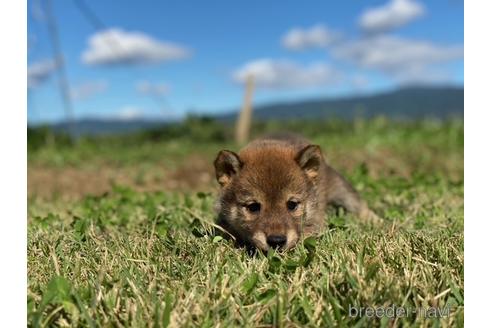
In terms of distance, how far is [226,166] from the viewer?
421 cm

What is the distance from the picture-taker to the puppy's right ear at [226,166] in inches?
161

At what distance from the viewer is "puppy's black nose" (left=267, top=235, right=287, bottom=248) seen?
3539mm

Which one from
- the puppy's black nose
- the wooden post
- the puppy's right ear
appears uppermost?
the wooden post

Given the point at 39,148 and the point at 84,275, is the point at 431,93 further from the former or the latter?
the point at 84,275

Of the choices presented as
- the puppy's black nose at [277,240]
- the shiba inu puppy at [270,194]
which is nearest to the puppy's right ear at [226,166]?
the shiba inu puppy at [270,194]

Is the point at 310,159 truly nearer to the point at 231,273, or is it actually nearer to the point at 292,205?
the point at 292,205

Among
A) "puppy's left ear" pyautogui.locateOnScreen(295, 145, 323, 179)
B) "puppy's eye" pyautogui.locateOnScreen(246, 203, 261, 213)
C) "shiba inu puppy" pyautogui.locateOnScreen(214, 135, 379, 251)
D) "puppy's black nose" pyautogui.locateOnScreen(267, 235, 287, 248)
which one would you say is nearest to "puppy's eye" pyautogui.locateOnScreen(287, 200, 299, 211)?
"shiba inu puppy" pyautogui.locateOnScreen(214, 135, 379, 251)

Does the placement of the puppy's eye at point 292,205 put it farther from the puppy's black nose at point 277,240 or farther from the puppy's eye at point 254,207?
the puppy's black nose at point 277,240

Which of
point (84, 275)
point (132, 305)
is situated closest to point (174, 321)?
point (132, 305)

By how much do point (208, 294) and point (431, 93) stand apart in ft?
55.0

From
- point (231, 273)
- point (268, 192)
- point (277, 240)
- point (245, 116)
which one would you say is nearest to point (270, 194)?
point (268, 192)

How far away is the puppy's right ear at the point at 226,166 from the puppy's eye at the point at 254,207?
35 centimetres

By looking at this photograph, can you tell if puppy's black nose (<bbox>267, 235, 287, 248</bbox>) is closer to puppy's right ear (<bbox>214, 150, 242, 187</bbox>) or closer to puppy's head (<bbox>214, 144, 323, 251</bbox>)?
puppy's head (<bbox>214, 144, 323, 251</bbox>)

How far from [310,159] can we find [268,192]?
539 mm
